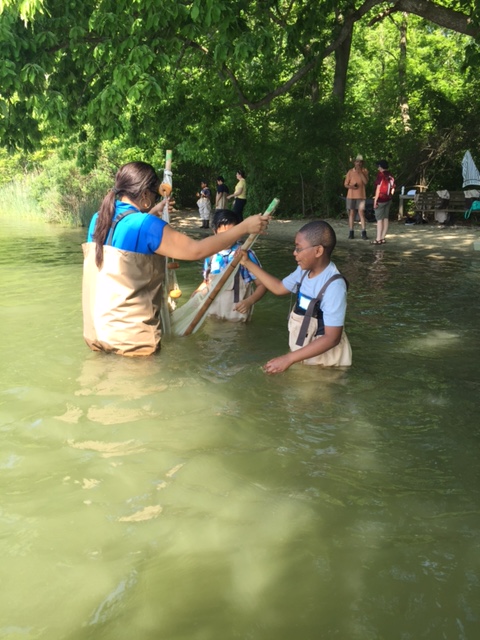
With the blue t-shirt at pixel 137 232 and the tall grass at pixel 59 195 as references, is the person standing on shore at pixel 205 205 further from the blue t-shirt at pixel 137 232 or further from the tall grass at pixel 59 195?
the blue t-shirt at pixel 137 232

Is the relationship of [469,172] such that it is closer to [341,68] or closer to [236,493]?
[341,68]

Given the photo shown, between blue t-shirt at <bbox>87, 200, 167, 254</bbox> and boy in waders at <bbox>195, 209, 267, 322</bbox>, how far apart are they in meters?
1.85

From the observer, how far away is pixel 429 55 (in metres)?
28.0

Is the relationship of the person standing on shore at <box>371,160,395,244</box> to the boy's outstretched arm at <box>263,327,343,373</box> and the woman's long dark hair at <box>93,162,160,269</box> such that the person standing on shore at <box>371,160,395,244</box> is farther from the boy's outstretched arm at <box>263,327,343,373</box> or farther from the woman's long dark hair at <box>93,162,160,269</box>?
the woman's long dark hair at <box>93,162,160,269</box>

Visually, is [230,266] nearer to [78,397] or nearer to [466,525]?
[78,397]

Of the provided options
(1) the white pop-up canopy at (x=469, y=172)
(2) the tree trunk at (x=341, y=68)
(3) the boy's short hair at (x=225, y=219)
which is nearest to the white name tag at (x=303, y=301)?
(3) the boy's short hair at (x=225, y=219)

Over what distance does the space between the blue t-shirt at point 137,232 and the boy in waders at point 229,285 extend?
185 cm

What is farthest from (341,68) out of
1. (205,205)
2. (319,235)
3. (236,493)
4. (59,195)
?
(236,493)

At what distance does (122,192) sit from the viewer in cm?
525

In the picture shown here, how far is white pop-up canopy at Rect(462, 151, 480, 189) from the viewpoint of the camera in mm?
18672

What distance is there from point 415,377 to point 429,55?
25.7m

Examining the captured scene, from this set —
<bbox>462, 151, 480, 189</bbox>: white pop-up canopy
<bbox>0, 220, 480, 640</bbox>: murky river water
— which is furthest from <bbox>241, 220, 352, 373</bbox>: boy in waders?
<bbox>462, 151, 480, 189</bbox>: white pop-up canopy

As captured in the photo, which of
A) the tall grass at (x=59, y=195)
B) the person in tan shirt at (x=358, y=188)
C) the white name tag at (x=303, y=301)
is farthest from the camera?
the tall grass at (x=59, y=195)

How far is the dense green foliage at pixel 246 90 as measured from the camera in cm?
1142
